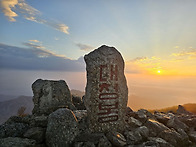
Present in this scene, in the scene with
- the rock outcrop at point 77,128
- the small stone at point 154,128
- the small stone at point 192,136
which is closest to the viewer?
the rock outcrop at point 77,128

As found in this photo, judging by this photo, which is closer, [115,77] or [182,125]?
[115,77]

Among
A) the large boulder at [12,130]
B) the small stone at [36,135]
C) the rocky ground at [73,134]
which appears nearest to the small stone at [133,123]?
the rocky ground at [73,134]

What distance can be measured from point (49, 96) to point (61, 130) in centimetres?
337

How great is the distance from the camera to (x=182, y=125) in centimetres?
853

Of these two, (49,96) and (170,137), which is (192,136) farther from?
(49,96)

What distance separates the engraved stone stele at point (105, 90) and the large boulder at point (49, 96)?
7.37ft

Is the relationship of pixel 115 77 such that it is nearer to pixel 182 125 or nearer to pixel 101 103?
pixel 101 103

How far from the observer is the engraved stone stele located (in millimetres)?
6746

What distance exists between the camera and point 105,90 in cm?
705

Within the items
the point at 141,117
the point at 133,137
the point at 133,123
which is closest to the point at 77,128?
the point at 133,137

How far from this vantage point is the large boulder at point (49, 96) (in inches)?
327

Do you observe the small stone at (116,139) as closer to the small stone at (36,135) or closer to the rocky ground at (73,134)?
the rocky ground at (73,134)

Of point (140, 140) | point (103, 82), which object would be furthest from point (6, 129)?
point (140, 140)

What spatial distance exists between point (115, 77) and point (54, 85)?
397 cm
